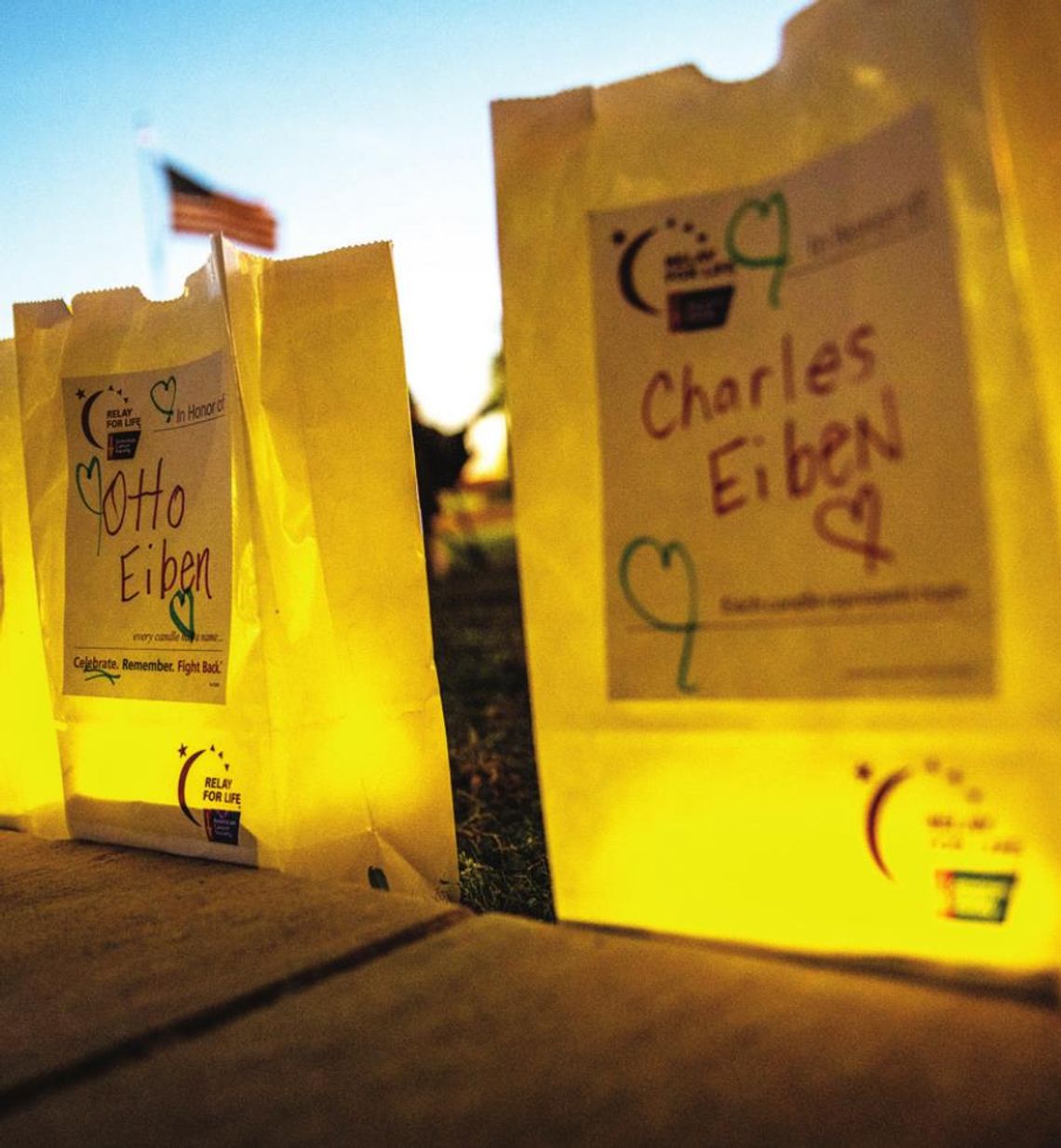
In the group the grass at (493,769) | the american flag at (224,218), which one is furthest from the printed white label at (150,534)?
the american flag at (224,218)

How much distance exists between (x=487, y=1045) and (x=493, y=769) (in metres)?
2.14

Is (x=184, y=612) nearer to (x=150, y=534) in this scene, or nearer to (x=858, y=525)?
(x=150, y=534)

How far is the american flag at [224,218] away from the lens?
8.00m

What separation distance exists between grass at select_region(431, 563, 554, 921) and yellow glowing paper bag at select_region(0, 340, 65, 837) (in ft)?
3.26

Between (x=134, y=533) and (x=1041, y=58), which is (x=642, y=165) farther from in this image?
(x=134, y=533)

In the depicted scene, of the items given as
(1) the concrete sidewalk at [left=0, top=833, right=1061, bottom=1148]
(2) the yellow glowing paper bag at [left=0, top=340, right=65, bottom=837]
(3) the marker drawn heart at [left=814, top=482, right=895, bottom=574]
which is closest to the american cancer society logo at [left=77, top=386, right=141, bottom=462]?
(2) the yellow glowing paper bag at [left=0, top=340, right=65, bottom=837]

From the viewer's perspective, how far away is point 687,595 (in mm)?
1580

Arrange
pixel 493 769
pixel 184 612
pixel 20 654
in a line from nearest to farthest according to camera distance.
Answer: pixel 184 612 < pixel 20 654 < pixel 493 769

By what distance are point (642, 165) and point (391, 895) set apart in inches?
51.7

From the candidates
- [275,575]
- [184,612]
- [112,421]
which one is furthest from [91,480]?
[275,575]

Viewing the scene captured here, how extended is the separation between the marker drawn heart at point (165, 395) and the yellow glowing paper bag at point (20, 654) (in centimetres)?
54

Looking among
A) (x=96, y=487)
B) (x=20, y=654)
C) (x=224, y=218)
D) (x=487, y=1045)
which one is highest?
(x=224, y=218)

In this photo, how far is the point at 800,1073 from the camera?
127cm

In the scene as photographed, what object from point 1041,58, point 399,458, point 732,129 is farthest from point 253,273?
point 1041,58
